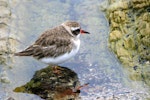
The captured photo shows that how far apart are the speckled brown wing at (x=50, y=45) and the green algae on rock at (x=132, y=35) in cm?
106

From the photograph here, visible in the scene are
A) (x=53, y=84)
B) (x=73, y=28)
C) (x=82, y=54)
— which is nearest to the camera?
(x=53, y=84)

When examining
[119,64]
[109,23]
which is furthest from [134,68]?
[109,23]

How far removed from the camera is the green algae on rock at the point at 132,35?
8.83 m

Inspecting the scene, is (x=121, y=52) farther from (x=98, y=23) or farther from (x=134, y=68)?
(x=98, y=23)

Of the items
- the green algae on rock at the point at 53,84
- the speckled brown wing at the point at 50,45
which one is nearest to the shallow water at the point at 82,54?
the green algae on rock at the point at 53,84

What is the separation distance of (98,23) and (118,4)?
672 millimetres

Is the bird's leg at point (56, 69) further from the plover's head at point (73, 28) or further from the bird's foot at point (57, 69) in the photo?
the plover's head at point (73, 28)

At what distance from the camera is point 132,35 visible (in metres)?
9.48

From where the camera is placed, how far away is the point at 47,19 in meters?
10.5

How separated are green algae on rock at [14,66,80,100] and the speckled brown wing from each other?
38 cm

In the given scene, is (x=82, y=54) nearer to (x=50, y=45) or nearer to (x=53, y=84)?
(x=50, y=45)

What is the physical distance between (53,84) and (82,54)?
1.14 meters

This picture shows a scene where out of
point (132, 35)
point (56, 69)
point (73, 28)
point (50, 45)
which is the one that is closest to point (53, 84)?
point (56, 69)

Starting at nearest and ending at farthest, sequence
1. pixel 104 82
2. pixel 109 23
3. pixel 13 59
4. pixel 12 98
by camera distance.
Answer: pixel 12 98
pixel 104 82
pixel 13 59
pixel 109 23
